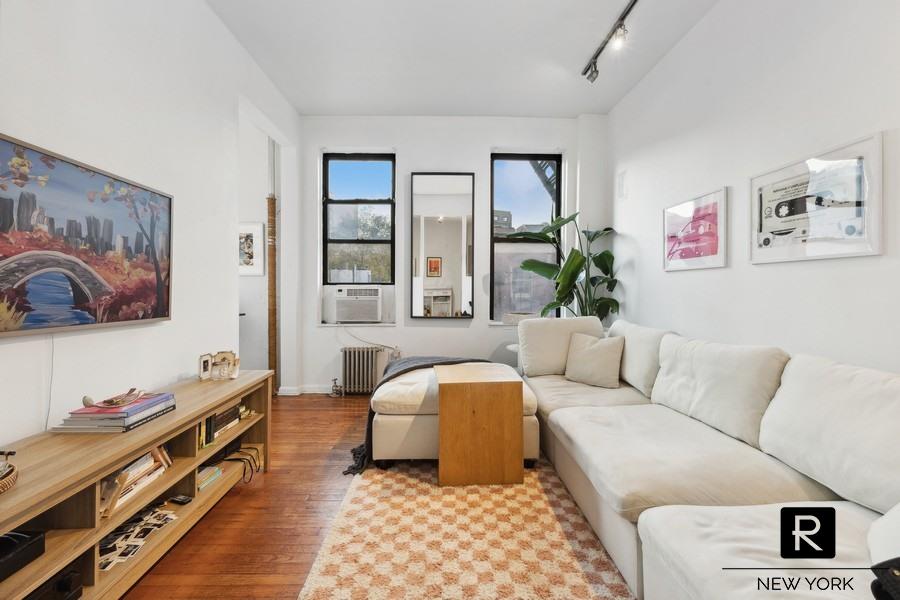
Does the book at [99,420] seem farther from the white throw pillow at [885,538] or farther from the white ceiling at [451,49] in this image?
the white ceiling at [451,49]

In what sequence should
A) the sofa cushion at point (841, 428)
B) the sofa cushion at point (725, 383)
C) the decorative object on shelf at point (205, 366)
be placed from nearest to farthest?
the sofa cushion at point (841, 428) → the sofa cushion at point (725, 383) → the decorative object on shelf at point (205, 366)

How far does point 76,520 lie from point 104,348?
2.41 feet

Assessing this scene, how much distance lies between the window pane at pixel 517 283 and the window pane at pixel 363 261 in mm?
1218

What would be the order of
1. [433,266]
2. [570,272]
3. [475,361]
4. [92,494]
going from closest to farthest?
[92,494]
[475,361]
[570,272]
[433,266]

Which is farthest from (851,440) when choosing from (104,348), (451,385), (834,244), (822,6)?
(104,348)

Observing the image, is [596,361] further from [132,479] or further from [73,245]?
[73,245]

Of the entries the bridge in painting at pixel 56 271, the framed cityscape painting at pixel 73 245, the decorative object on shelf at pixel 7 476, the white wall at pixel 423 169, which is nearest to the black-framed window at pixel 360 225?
the white wall at pixel 423 169

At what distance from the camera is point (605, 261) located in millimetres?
3916

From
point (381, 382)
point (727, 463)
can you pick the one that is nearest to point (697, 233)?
point (727, 463)

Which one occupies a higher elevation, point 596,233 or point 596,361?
point 596,233

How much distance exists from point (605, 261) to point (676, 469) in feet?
8.83

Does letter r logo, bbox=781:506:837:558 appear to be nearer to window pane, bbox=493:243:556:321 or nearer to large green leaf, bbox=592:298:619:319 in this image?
large green leaf, bbox=592:298:619:319

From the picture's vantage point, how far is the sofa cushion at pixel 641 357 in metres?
2.59

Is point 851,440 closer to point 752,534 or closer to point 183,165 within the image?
point 752,534
